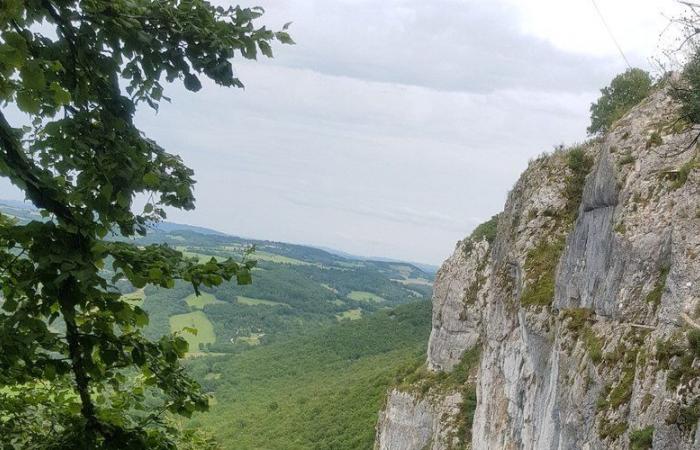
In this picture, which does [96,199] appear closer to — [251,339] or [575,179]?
[575,179]

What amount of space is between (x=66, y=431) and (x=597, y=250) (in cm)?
1385

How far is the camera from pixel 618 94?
22547 millimetres

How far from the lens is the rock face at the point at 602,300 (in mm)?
9398

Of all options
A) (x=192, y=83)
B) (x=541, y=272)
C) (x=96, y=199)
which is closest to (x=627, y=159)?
(x=541, y=272)

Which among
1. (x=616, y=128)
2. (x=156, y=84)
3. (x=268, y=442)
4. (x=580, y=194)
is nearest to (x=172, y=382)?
(x=156, y=84)

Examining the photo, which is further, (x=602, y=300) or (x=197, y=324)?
(x=197, y=324)

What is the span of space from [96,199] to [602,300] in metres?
13.0

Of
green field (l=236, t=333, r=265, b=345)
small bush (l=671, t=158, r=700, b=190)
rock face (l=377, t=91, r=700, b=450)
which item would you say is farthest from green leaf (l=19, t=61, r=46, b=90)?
green field (l=236, t=333, r=265, b=345)

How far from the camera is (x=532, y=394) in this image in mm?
17469

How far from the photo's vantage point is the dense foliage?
5878cm

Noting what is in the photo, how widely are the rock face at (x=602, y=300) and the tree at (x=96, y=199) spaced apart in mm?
7575

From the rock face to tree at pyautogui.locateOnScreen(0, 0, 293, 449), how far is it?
7575 mm

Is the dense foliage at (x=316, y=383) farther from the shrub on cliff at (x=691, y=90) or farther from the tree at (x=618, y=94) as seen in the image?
the shrub on cliff at (x=691, y=90)

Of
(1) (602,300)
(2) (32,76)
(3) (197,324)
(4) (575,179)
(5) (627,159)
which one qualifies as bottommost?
(3) (197,324)
